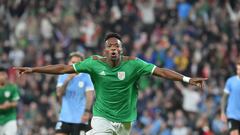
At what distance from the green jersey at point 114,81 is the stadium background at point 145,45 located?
882 cm

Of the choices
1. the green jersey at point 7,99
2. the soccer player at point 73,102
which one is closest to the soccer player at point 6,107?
the green jersey at point 7,99

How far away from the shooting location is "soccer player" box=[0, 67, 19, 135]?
17.0 m

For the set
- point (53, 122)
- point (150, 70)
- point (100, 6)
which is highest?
point (100, 6)

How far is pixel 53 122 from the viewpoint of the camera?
23.4 meters

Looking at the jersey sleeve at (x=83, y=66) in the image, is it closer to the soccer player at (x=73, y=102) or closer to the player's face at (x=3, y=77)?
the soccer player at (x=73, y=102)

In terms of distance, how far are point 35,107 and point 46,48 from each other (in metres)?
3.10

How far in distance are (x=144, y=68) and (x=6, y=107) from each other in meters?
4.61

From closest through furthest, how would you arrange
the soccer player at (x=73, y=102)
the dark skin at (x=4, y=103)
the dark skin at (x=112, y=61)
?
the dark skin at (x=112, y=61) → the soccer player at (x=73, y=102) → the dark skin at (x=4, y=103)

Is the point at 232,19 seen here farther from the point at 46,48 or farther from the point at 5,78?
the point at 5,78

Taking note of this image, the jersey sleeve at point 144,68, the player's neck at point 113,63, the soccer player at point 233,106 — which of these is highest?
the player's neck at point 113,63

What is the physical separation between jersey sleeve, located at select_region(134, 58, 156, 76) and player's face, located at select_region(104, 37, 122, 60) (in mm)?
338

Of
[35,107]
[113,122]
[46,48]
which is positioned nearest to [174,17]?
[46,48]

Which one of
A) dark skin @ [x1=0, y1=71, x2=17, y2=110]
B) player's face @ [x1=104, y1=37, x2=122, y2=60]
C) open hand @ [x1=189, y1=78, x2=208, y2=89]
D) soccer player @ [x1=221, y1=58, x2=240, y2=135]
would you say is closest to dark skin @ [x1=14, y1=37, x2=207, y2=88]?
player's face @ [x1=104, y1=37, x2=122, y2=60]

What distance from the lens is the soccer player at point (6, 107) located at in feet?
55.6
